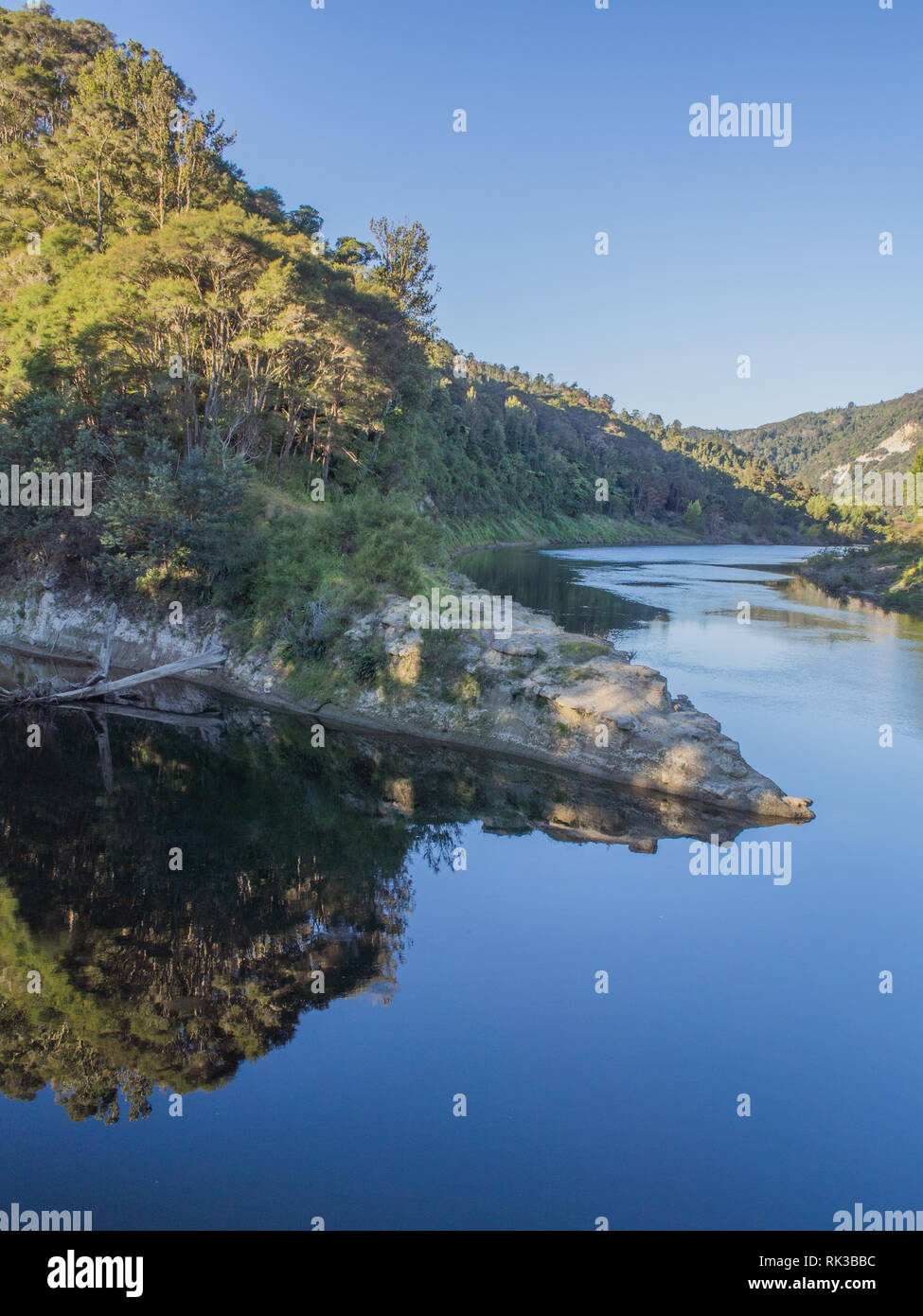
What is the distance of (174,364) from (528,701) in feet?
65.0

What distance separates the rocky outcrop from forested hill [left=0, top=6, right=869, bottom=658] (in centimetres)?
193

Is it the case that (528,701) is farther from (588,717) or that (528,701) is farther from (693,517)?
(693,517)

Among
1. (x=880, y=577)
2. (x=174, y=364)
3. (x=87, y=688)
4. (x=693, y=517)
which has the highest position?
(x=693, y=517)

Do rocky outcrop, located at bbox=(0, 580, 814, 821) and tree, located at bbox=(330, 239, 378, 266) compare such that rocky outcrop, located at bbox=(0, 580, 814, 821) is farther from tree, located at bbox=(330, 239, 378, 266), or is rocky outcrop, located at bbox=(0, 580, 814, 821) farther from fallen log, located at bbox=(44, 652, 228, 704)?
tree, located at bbox=(330, 239, 378, 266)

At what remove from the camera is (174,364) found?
1209 inches

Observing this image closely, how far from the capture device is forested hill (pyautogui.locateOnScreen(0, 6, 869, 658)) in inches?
1080

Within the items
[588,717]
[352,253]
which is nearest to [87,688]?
[588,717]

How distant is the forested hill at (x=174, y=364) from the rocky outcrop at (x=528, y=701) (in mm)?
1930

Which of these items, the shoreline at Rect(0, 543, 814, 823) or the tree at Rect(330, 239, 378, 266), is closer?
the shoreline at Rect(0, 543, 814, 823)

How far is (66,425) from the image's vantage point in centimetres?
2980

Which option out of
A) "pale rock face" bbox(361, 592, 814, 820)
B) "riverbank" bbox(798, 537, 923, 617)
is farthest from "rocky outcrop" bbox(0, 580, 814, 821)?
"riverbank" bbox(798, 537, 923, 617)

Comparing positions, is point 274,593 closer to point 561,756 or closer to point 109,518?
point 109,518

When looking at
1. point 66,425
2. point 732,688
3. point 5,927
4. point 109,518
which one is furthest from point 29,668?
point 732,688
